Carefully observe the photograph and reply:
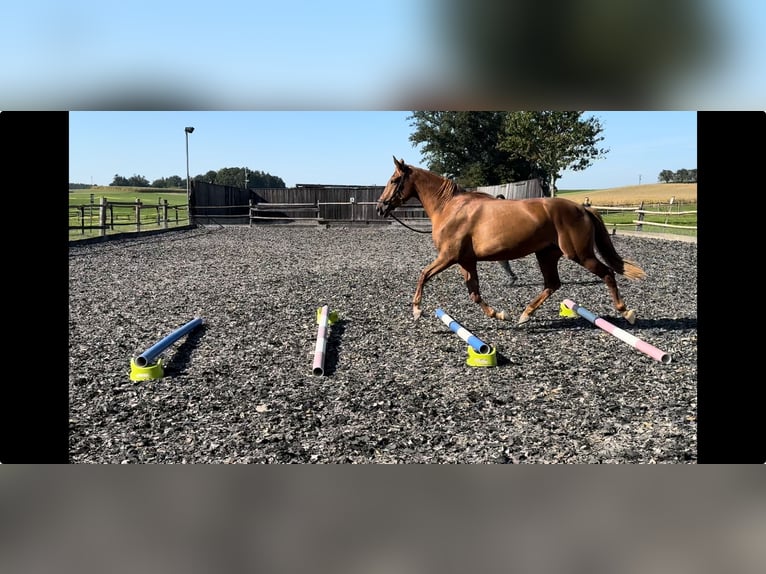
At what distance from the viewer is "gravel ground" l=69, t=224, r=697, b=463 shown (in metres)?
3.26

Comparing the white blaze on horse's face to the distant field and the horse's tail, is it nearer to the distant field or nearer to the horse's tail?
the horse's tail

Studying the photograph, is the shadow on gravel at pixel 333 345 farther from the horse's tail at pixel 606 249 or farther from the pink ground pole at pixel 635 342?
the horse's tail at pixel 606 249

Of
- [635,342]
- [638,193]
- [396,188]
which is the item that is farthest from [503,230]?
[638,193]

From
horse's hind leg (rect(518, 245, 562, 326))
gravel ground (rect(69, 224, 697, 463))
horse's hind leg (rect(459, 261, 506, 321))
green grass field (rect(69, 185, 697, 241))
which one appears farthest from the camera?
green grass field (rect(69, 185, 697, 241))

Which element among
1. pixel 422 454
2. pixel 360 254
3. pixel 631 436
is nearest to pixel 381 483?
pixel 422 454

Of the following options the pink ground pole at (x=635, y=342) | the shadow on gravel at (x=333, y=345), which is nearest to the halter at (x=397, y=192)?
the shadow on gravel at (x=333, y=345)

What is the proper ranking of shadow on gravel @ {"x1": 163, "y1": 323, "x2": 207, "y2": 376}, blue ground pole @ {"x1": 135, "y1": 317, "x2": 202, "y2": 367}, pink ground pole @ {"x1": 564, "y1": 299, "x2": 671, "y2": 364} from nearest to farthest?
pink ground pole @ {"x1": 564, "y1": 299, "x2": 671, "y2": 364}, blue ground pole @ {"x1": 135, "y1": 317, "x2": 202, "y2": 367}, shadow on gravel @ {"x1": 163, "y1": 323, "x2": 207, "y2": 376}

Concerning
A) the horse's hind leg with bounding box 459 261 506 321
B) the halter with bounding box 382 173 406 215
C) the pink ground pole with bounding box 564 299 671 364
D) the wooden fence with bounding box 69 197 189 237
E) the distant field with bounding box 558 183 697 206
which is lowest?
the pink ground pole with bounding box 564 299 671 364

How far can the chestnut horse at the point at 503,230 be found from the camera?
5152mm

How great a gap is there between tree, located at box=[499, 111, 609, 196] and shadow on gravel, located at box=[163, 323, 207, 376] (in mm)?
17216

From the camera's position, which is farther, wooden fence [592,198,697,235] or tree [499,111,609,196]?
tree [499,111,609,196]

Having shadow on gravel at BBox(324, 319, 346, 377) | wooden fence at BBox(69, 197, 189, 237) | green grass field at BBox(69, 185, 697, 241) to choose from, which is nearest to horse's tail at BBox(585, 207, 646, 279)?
shadow on gravel at BBox(324, 319, 346, 377)

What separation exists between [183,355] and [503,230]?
3.15 metres
